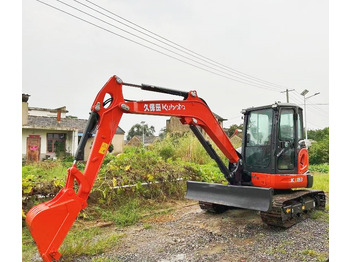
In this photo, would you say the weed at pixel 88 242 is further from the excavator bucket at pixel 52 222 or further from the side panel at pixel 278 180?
the side panel at pixel 278 180

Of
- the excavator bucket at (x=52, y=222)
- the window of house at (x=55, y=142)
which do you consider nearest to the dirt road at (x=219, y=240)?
the excavator bucket at (x=52, y=222)

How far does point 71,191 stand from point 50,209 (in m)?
0.30

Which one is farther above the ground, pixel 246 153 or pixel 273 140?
pixel 273 140

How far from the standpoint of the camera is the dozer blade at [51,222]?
2.77 m

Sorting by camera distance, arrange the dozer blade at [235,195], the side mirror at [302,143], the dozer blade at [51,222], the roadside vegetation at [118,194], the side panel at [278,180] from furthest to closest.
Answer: the side mirror at [302,143] < the side panel at [278,180] < the dozer blade at [235,195] < the roadside vegetation at [118,194] < the dozer blade at [51,222]

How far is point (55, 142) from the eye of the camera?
20.5 m

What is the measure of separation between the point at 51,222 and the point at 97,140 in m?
1.03

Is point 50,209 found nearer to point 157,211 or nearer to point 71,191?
point 71,191

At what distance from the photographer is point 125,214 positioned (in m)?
5.46

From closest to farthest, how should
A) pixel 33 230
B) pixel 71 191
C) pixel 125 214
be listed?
1. pixel 33 230
2. pixel 71 191
3. pixel 125 214

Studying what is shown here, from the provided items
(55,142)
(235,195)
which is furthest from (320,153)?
(55,142)

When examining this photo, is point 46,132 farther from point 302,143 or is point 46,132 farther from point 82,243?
point 302,143

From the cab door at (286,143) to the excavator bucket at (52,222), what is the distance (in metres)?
3.42

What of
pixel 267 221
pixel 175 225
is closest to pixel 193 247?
pixel 175 225
